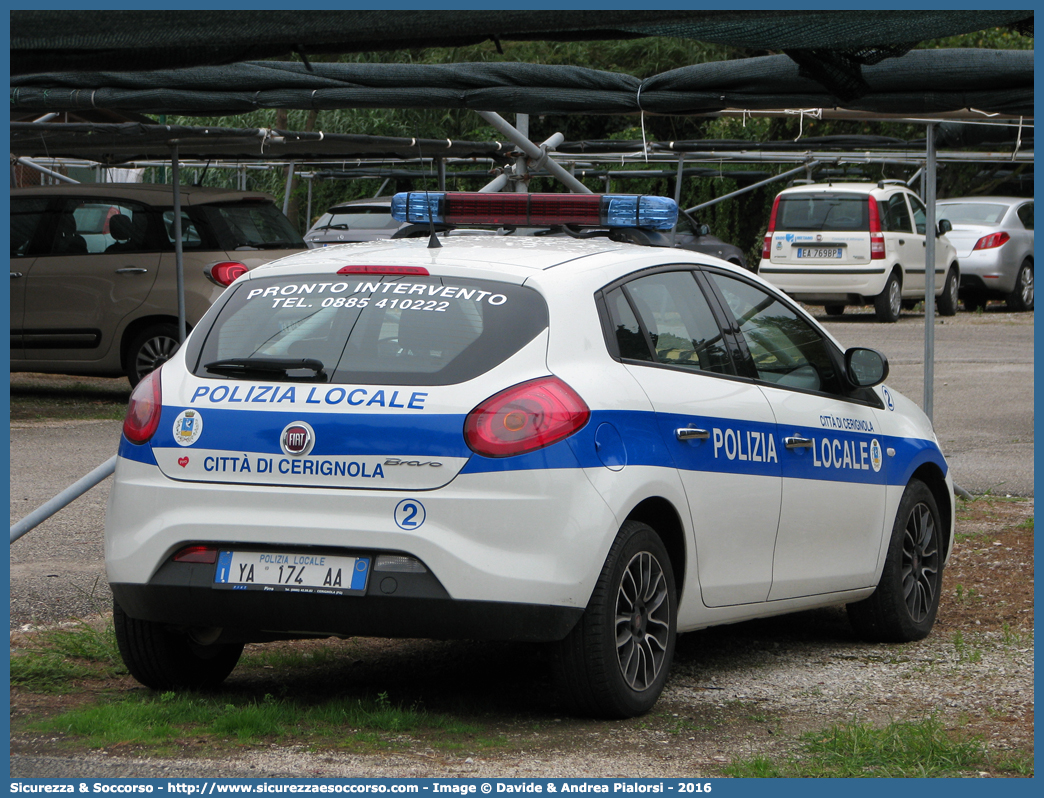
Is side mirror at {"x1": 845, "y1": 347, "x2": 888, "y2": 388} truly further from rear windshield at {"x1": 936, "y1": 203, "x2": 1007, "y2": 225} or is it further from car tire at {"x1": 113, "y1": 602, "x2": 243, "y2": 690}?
rear windshield at {"x1": 936, "y1": 203, "x2": 1007, "y2": 225}

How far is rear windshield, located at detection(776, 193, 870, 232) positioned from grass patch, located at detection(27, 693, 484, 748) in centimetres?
1772

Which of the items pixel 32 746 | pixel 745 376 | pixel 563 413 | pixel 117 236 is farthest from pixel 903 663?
pixel 117 236

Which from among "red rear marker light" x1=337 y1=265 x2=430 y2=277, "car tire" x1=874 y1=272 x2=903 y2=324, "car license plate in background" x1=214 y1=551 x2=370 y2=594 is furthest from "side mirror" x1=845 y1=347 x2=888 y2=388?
"car tire" x1=874 y1=272 x2=903 y2=324

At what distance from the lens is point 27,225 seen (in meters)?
13.6

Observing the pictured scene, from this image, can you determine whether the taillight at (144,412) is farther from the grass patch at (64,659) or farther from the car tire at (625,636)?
the car tire at (625,636)

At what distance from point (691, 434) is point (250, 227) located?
9161mm

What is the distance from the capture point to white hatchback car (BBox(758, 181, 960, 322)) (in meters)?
21.5

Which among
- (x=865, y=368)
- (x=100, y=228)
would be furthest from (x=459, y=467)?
(x=100, y=228)

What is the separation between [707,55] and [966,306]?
1384 cm

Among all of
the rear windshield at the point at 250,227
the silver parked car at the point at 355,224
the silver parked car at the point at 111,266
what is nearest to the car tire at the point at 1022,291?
the silver parked car at the point at 355,224

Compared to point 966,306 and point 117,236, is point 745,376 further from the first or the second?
point 966,306

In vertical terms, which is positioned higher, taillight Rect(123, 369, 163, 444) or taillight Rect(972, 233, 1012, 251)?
taillight Rect(972, 233, 1012, 251)

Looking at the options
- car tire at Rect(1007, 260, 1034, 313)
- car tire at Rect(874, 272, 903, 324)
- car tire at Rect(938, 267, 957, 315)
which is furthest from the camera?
car tire at Rect(1007, 260, 1034, 313)

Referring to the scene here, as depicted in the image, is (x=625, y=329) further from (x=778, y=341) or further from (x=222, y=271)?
(x=222, y=271)
